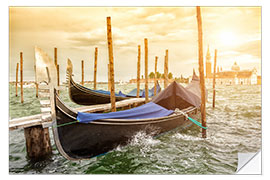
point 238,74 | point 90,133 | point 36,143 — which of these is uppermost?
point 238,74

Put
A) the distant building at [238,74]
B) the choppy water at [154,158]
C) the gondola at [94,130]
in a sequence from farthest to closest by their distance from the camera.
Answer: the distant building at [238,74] → the choppy water at [154,158] → the gondola at [94,130]

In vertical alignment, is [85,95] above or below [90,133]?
above

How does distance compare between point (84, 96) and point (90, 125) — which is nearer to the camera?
point (90, 125)

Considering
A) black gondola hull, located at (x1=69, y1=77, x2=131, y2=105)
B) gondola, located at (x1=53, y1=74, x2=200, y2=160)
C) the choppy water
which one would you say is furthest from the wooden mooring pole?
black gondola hull, located at (x1=69, y1=77, x2=131, y2=105)

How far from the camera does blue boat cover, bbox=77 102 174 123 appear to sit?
2164 mm

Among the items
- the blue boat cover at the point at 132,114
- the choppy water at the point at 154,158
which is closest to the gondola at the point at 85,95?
the choppy water at the point at 154,158

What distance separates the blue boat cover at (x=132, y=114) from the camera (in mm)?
2164

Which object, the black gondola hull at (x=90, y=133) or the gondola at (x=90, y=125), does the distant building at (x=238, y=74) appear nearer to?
the gondola at (x=90, y=125)

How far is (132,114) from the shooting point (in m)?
2.70

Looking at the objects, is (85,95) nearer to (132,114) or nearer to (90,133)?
(132,114)

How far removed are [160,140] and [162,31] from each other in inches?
77.7

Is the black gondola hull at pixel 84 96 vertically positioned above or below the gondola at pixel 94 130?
above

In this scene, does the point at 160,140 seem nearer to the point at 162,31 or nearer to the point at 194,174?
the point at 194,174

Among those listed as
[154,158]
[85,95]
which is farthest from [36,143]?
[85,95]
